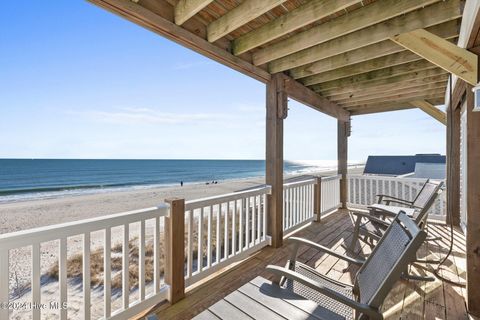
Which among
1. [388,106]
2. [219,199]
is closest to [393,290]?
[219,199]

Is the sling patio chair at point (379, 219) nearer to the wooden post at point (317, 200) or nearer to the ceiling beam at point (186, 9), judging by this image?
the wooden post at point (317, 200)

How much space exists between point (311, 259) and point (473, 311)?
4.49ft

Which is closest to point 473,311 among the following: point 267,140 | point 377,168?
point 267,140

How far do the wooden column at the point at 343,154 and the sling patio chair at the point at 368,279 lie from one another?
398 cm

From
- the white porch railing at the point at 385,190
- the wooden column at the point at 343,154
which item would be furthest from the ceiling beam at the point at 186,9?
the white porch railing at the point at 385,190

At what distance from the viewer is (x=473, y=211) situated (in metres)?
1.76

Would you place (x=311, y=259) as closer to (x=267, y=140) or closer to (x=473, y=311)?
(x=473, y=311)

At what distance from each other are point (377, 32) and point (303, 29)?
27.2 inches

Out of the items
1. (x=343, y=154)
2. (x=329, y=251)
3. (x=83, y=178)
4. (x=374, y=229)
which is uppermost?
(x=343, y=154)

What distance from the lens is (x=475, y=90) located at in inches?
61.4

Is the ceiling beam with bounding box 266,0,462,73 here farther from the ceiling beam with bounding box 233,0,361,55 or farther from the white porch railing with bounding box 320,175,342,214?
the white porch railing with bounding box 320,175,342,214

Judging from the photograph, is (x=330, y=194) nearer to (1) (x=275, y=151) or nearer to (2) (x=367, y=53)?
(1) (x=275, y=151)

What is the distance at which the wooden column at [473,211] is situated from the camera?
174 cm

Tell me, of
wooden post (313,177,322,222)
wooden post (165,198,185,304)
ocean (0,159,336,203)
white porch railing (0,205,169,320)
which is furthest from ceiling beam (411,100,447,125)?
ocean (0,159,336,203)
